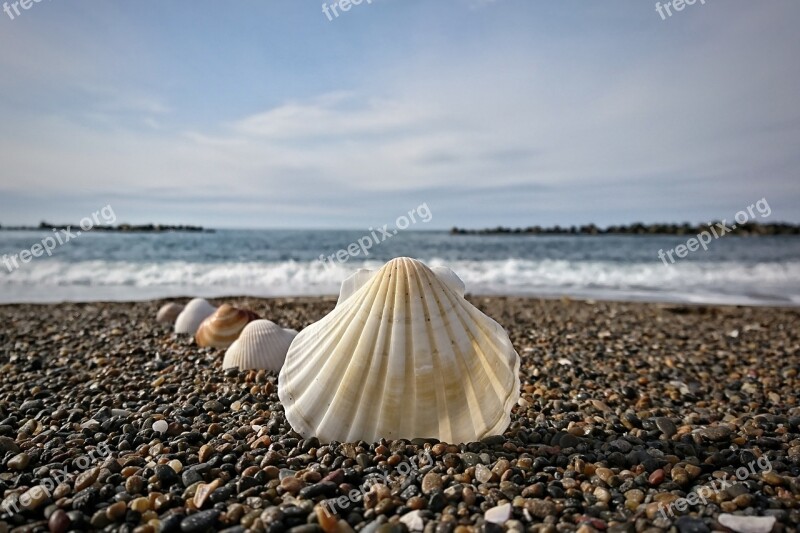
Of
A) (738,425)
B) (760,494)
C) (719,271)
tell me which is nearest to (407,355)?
(760,494)

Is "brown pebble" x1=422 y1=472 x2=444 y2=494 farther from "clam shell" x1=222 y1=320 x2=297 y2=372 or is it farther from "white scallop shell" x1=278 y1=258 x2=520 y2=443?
"clam shell" x1=222 y1=320 x2=297 y2=372

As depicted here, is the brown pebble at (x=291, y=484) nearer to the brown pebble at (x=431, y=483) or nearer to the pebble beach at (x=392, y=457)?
the pebble beach at (x=392, y=457)

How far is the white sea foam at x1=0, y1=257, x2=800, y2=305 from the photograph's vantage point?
12.3 meters

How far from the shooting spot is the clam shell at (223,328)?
5398 mm

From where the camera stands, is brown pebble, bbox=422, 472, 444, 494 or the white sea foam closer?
brown pebble, bbox=422, 472, 444, 494

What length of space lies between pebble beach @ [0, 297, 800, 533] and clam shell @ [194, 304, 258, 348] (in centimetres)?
27

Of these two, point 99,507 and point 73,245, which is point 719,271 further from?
point 73,245

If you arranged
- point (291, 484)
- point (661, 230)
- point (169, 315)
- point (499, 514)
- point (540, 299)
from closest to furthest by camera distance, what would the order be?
point (499, 514) → point (291, 484) → point (169, 315) → point (540, 299) → point (661, 230)

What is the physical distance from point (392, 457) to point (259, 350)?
227 cm

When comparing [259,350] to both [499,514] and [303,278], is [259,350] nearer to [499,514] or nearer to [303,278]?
[499,514]

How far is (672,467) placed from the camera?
262cm

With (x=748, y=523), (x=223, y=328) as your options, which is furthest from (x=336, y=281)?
(x=748, y=523)

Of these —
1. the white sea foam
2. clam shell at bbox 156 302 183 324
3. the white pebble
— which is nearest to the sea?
the white sea foam

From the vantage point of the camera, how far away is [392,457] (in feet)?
8.46
